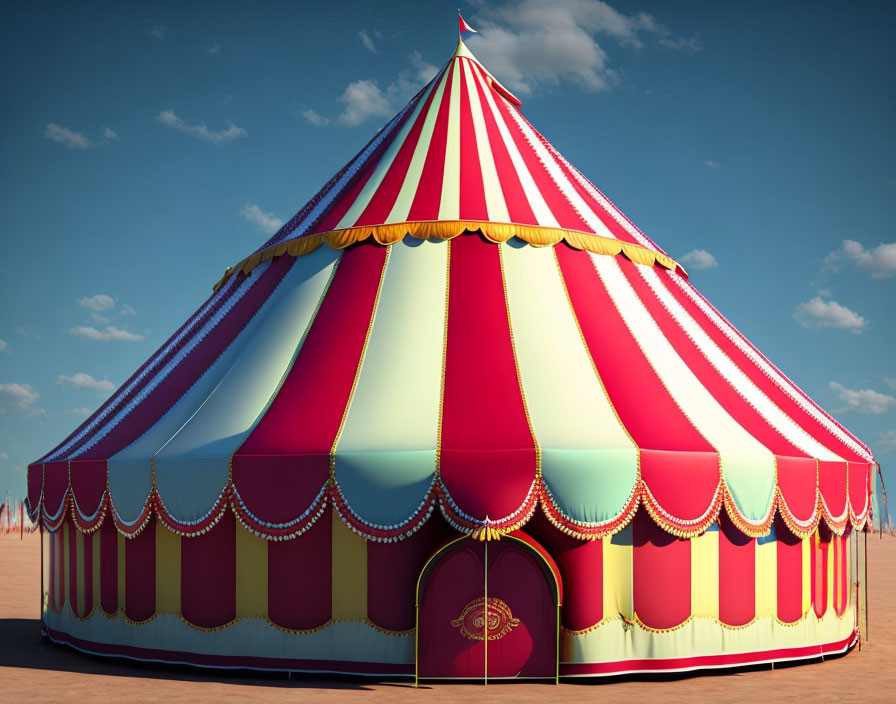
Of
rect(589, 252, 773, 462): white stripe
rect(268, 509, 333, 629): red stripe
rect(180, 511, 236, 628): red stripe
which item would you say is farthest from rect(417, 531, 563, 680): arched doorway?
rect(589, 252, 773, 462): white stripe

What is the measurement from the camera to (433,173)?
11031mm

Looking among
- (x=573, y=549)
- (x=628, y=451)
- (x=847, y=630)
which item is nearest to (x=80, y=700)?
(x=573, y=549)

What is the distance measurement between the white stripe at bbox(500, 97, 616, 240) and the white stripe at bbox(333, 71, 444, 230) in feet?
4.10

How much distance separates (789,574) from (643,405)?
222cm

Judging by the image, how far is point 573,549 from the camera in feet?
28.0

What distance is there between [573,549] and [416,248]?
347 centimetres

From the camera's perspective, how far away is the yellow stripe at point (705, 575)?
8875 mm

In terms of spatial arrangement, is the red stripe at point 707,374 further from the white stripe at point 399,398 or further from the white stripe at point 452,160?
the white stripe at point 399,398

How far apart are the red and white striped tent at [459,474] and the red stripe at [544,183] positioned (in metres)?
0.05

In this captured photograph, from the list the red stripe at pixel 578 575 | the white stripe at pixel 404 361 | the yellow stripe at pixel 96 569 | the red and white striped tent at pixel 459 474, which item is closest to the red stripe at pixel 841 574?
the red and white striped tent at pixel 459 474

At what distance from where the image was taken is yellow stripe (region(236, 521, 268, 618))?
28.9ft

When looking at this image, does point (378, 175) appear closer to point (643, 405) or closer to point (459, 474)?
point (643, 405)

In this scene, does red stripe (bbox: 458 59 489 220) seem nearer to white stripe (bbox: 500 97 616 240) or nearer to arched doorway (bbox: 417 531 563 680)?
white stripe (bbox: 500 97 616 240)

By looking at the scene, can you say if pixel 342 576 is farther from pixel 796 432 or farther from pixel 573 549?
pixel 796 432
